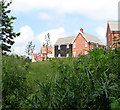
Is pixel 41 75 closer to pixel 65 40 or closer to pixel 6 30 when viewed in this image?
pixel 6 30

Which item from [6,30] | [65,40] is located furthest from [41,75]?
[65,40]

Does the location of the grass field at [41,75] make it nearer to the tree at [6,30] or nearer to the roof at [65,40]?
the tree at [6,30]

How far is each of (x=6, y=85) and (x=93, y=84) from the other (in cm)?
372

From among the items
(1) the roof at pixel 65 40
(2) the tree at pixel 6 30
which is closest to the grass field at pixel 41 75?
(2) the tree at pixel 6 30

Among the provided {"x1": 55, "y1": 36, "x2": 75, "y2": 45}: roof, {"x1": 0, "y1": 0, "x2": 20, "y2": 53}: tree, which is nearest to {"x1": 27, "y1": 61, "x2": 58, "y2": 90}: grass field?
{"x1": 0, "y1": 0, "x2": 20, "y2": 53}: tree

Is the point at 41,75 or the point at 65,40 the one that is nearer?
the point at 41,75

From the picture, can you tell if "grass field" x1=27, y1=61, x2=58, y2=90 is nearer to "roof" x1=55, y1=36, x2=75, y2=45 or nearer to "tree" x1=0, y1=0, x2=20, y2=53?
"tree" x1=0, y1=0, x2=20, y2=53

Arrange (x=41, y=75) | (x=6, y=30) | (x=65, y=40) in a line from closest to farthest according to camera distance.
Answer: (x=41, y=75) < (x=6, y=30) < (x=65, y=40)

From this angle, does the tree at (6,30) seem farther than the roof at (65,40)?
No

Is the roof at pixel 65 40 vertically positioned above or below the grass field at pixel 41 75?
above

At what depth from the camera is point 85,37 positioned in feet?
115

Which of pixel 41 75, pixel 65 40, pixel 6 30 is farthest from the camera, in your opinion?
pixel 65 40

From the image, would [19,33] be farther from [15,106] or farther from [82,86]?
[82,86]

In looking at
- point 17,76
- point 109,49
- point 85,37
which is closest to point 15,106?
point 17,76
